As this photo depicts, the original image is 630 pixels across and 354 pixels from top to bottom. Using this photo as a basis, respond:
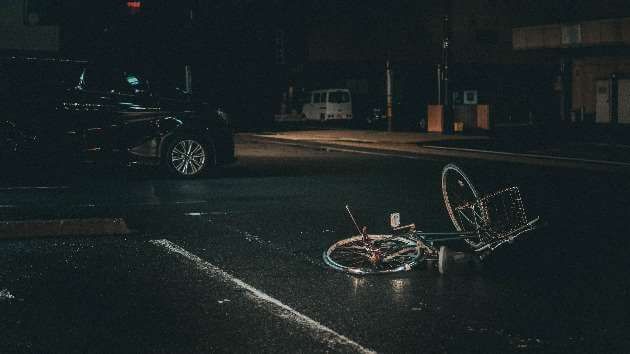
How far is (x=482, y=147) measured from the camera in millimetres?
25938

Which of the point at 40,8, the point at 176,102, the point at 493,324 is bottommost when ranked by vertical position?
the point at 493,324

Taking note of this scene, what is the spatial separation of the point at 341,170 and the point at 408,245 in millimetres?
10269

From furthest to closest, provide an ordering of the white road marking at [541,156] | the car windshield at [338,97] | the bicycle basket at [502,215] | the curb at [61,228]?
the car windshield at [338,97] < the white road marking at [541,156] < the curb at [61,228] < the bicycle basket at [502,215]

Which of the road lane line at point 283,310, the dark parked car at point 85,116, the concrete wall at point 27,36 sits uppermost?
the concrete wall at point 27,36

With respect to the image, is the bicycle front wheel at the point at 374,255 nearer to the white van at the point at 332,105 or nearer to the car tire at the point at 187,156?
the car tire at the point at 187,156

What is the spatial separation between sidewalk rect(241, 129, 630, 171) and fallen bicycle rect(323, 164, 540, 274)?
11.5m

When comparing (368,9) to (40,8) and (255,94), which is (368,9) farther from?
(40,8)

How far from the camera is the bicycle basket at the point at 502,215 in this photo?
8609 millimetres

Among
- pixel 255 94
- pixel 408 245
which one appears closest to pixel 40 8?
pixel 408 245

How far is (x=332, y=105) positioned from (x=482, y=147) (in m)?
25.8

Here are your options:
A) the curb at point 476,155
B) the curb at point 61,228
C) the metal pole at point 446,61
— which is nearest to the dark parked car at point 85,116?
the curb at point 61,228

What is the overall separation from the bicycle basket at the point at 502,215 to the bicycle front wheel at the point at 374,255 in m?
0.58

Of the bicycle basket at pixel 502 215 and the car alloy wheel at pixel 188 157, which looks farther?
the car alloy wheel at pixel 188 157

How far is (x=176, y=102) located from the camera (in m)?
16.7
